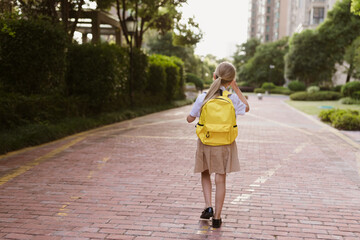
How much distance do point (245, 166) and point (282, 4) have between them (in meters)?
87.0

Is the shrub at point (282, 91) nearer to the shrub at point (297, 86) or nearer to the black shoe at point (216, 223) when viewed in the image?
the shrub at point (297, 86)

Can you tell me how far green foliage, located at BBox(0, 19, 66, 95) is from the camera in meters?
9.66

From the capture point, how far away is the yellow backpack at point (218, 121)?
11.7 ft

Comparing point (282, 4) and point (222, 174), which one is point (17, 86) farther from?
point (282, 4)

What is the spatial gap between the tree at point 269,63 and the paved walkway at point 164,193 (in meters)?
54.5

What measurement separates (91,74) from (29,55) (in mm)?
3112

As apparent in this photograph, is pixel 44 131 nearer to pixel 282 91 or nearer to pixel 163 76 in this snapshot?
pixel 163 76

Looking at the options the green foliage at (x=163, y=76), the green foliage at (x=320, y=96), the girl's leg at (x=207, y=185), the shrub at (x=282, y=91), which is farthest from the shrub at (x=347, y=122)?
the shrub at (x=282, y=91)

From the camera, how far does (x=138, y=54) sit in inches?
688

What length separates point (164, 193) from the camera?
5.09 meters

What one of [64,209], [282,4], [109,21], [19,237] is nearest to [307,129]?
[64,209]

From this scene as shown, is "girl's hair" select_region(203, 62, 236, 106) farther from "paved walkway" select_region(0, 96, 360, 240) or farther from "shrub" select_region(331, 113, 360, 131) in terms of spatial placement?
"shrub" select_region(331, 113, 360, 131)

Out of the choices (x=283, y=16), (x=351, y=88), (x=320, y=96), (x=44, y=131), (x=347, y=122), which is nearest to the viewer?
(x=44, y=131)

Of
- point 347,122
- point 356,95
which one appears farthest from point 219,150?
point 356,95
